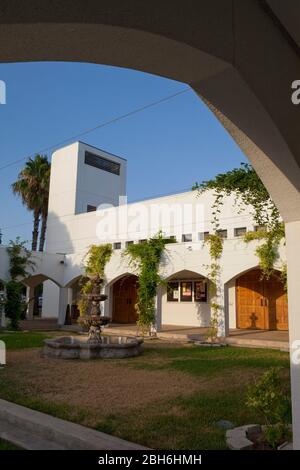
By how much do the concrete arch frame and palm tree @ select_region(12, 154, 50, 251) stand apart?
28.3m

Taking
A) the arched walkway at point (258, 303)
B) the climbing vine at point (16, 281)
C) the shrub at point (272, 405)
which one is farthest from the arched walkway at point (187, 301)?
the shrub at point (272, 405)

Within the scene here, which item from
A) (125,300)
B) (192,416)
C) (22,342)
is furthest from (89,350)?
(125,300)

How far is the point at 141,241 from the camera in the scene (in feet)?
65.7

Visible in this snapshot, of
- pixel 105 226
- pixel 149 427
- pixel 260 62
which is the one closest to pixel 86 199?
pixel 105 226

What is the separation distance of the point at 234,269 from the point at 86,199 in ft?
48.4

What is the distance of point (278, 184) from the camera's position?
2908 millimetres

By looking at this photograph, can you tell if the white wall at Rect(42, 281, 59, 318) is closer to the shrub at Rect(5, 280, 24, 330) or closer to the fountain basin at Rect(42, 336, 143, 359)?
the shrub at Rect(5, 280, 24, 330)

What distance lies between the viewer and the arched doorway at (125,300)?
70.9ft

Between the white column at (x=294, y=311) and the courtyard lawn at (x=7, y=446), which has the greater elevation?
the white column at (x=294, y=311)

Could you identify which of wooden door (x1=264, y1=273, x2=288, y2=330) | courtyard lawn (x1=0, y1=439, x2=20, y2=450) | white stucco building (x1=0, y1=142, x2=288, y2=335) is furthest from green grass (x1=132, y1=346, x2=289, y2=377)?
wooden door (x1=264, y1=273, x2=288, y2=330)

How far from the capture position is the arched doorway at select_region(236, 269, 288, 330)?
1658 centimetres

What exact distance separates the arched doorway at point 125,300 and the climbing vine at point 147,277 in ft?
16.2

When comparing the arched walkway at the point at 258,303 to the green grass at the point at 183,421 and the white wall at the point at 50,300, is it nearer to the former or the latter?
the green grass at the point at 183,421
